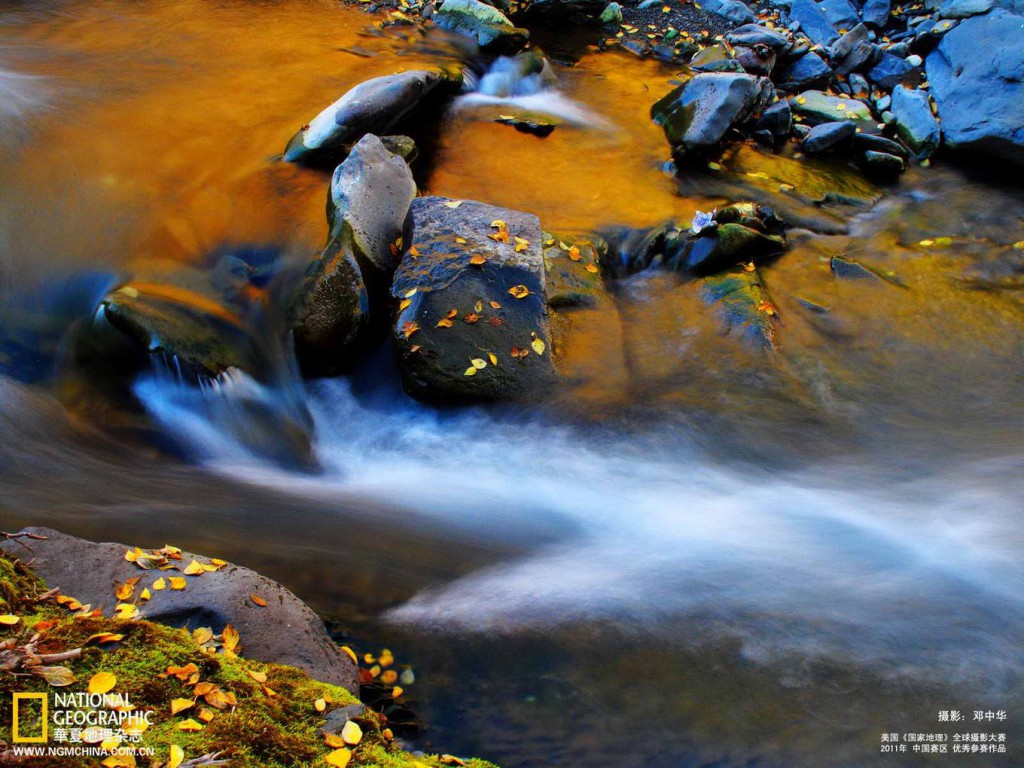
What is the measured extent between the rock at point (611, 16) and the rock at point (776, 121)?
466cm

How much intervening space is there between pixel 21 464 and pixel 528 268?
417cm

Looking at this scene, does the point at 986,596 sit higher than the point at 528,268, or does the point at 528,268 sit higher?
the point at 528,268

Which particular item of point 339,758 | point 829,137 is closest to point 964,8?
point 829,137

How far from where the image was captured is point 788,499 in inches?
201

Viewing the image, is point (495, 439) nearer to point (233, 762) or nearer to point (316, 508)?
point (316, 508)

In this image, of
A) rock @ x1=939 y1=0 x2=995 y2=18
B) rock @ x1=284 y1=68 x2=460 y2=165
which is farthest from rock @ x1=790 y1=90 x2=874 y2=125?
rock @ x1=284 y1=68 x2=460 y2=165

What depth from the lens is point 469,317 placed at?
18.9 ft

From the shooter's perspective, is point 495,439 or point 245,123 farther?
point 245,123

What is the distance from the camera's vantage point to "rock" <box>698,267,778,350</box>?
20.7ft

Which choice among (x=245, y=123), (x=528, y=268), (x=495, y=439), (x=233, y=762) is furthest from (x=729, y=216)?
(x=233, y=762)

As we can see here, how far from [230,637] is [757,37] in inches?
486

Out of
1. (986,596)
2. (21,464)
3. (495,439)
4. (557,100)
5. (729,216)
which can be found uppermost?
(557,100)

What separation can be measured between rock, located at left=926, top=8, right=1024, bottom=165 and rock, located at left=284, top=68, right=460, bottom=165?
7666 mm

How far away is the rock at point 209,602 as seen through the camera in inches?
127
